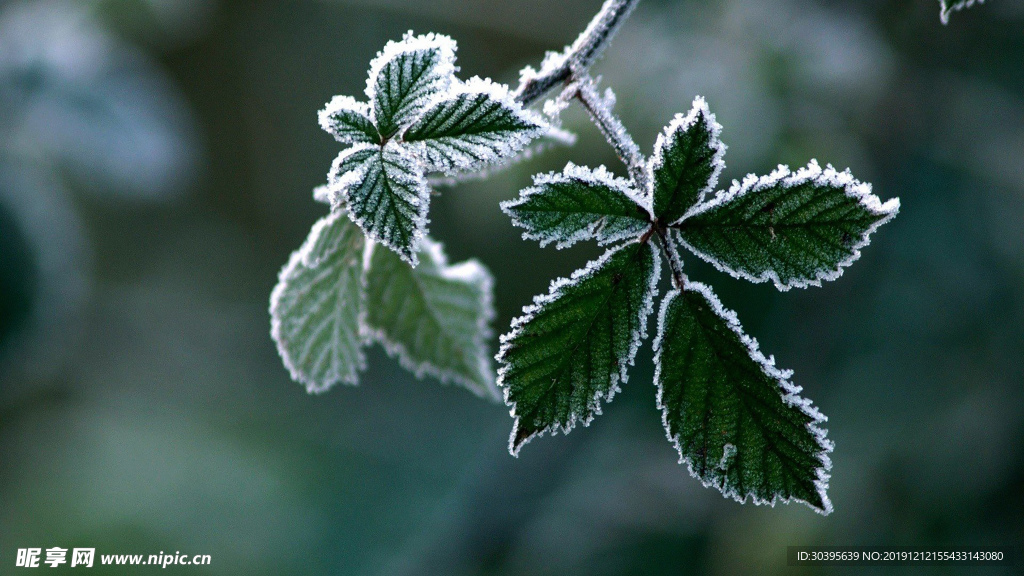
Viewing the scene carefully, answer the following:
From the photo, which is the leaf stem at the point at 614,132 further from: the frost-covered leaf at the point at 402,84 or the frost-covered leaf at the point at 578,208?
the frost-covered leaf at the point at 402,84

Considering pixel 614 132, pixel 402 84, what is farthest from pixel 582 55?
pixel 402 84

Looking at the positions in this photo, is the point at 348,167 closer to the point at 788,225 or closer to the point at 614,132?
the point at 614,132

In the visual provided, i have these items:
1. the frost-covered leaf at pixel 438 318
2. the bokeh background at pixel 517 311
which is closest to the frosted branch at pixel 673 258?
the frost-covered leaf at pixel 438 318

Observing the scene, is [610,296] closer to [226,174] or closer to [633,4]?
[633,4]

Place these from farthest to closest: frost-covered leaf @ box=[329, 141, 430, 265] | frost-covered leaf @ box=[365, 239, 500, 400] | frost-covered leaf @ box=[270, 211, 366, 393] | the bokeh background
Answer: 1. the bokeh background
2. frost-covered leaf @ box=[365, 239, 500, 400]
3. frost-covered leaf @ box=[270, 211, 366, 393]
4. frost-covered leaf @ box=[329, 141, 430, 265]

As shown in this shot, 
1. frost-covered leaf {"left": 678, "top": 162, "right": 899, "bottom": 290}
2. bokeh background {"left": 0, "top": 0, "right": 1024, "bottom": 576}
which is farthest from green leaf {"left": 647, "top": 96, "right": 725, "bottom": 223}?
bokeh background {"left": 0, "top": 0, "right": 1024, "bottom": 576}

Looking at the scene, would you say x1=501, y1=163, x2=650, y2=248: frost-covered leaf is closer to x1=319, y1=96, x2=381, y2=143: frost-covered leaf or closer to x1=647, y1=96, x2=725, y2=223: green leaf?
x1=647, y1=96, x2=725, y2=223: green leaf
